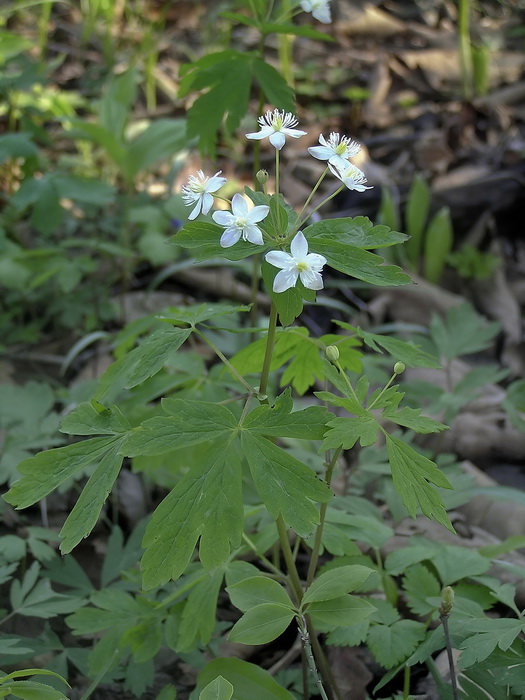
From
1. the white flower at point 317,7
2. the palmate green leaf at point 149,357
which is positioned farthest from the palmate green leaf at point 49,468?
the white flower at point 317,7

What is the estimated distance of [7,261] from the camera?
2441 millimetres

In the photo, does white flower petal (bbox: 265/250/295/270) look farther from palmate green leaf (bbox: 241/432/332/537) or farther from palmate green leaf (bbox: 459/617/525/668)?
palmate green leaf (bbox: 459/617/525/668)

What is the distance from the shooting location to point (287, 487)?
37.7 inches

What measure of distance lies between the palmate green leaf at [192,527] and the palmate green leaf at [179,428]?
6 cm

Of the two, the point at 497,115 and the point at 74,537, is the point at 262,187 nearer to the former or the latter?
the point at 74,537

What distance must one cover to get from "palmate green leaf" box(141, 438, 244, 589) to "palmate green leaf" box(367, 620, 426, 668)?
1.43 feet

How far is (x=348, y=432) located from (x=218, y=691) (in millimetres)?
420

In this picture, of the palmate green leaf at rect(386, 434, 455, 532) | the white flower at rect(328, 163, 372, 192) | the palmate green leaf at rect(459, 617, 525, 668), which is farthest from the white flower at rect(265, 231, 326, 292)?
the palmate green leaf at rect(459, 617, 525, 668)

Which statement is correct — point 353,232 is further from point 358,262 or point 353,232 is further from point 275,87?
point 275,87

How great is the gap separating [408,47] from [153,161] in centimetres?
295

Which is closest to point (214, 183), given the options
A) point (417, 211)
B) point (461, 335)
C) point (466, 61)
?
point (461, 335)

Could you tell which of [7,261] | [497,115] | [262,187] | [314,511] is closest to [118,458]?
[314,511]

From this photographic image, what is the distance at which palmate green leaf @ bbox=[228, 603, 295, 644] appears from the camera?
3.34 ft

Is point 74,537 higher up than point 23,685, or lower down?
higher up
